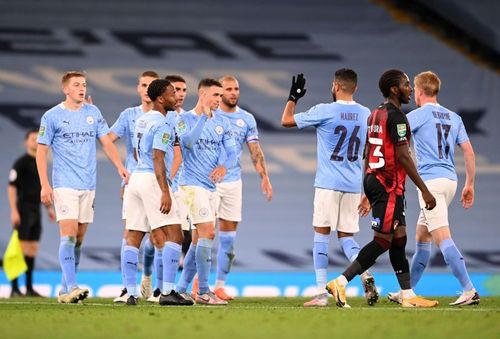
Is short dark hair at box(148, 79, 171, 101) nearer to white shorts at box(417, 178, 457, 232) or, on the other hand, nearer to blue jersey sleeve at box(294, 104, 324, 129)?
blue jersey sleeve at box(294, 104, 324, 129)

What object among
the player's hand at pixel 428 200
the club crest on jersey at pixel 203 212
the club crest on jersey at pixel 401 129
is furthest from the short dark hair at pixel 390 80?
the club crest on jersey at pixel 203 212

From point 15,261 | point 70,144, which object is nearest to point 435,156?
point 70,144

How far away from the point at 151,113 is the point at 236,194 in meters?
2.56

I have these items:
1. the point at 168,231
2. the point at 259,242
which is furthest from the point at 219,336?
the point at 259,242

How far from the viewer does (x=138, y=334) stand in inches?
286

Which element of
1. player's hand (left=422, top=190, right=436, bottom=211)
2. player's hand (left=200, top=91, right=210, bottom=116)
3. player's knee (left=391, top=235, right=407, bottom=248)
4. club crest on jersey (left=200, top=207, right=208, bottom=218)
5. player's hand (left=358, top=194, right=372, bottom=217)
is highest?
player's hand (left=200, top=91, right=210, bottom=116)

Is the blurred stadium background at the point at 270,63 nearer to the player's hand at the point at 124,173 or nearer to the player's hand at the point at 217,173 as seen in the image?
the player's hand at the point at 124,173

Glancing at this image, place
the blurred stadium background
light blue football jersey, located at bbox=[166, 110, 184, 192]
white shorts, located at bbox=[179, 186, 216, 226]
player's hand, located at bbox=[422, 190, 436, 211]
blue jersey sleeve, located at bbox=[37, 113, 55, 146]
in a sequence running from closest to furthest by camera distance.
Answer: player's hand, located at bbox=[422, 190, 436, 211]
white shorts, located at bbox=[179, 186, 216, 226]
blue jersey sleeve, located at bbox=[37, 113, 55, 146]
light blue football jersey, located at bbox=[166, 110, 184, 192]
the blurred stadium background

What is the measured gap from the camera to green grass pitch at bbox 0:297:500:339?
7293 mm

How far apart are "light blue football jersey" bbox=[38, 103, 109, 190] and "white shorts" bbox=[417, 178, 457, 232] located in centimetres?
326

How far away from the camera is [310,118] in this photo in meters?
10.5

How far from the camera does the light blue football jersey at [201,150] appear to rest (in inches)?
427

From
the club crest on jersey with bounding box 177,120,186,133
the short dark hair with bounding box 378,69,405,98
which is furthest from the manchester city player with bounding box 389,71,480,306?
the club crest on jersey with bounding box 177,120,186,133

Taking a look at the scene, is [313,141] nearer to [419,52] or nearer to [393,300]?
[419,52]
